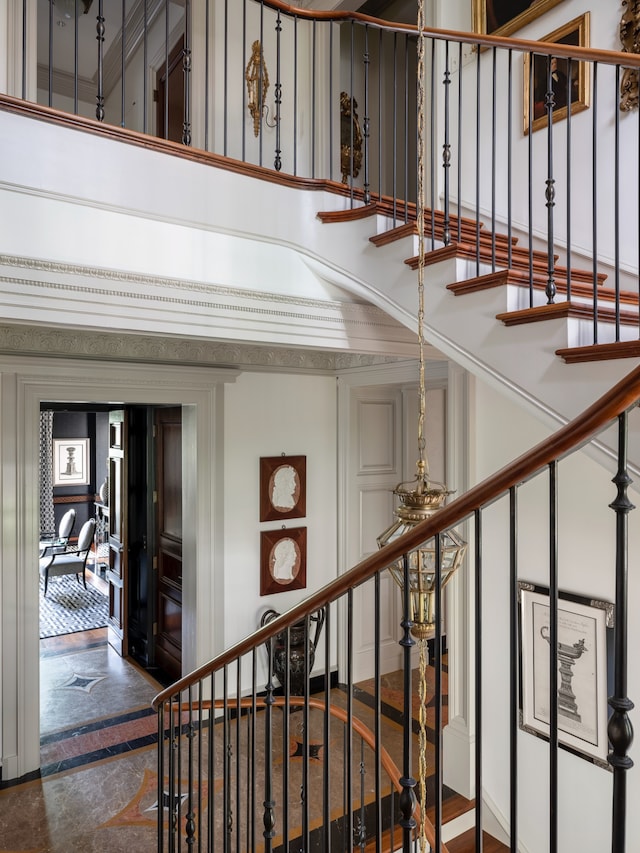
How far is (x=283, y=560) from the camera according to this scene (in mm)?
4672

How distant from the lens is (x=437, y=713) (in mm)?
1343

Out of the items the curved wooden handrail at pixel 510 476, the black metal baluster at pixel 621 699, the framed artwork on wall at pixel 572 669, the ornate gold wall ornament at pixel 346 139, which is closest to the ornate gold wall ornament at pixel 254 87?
the ornate gold wall ornament at pixel 346 139

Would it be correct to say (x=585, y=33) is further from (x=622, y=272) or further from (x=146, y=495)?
(x=146, y=495)

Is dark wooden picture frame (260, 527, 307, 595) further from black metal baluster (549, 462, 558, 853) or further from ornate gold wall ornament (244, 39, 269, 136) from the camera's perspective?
black metal baluster (549, 462, 558, 853)

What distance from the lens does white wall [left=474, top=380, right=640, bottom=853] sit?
2955 millimetres

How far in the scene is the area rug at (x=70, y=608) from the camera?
625 cm

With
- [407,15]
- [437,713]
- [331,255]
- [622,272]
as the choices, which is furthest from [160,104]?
[437,713]

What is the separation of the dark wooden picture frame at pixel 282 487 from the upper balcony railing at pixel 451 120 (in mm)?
2091

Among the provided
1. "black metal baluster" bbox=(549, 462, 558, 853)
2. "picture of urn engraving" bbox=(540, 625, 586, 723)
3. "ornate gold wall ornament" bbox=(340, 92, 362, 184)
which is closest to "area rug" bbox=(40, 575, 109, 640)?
"picture of urn engraving" bbox=(540, 625, 586, 723)

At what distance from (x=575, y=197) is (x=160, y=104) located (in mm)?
4575

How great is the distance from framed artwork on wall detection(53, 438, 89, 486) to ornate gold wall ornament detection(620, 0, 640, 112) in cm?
944

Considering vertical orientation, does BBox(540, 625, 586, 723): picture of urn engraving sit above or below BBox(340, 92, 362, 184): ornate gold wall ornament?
below

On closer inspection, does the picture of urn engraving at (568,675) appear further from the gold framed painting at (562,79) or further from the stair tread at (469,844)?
the gold framed painting at (562,79)

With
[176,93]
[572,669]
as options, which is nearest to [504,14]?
[176,93]
